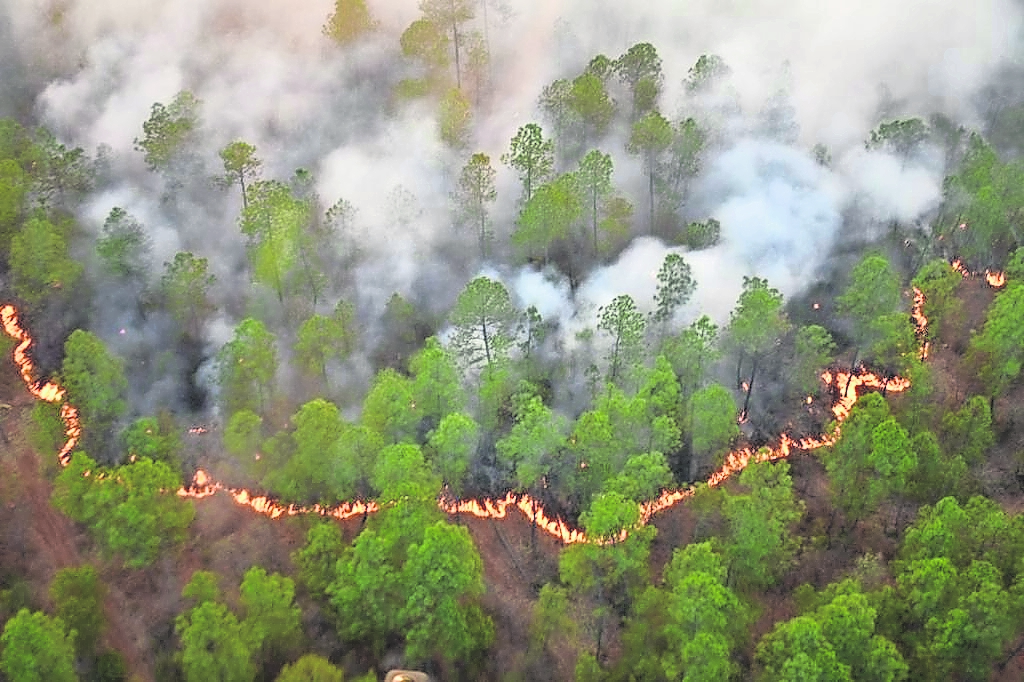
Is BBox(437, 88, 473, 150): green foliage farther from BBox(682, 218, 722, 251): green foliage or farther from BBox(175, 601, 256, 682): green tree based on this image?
BBox(175, 601, 256, 682): green tree

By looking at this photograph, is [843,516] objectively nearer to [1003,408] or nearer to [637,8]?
[1003,408]

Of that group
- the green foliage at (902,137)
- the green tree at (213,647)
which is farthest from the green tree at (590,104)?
the green tree at (213,647)

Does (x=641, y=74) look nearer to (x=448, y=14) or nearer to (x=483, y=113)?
(x=483, y=113)

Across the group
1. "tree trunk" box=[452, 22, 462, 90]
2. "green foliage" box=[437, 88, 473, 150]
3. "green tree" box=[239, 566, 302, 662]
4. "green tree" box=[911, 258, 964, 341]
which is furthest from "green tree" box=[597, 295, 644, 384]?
"tree trunk" box=[452, 22, 462, 90]

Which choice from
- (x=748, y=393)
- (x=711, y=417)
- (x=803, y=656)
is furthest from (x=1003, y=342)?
(x=803, y=656)

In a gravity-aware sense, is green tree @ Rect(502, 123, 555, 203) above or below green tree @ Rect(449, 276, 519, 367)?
above

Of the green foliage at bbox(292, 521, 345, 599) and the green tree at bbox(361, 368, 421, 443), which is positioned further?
the green tree at bbox(361, 368, 421, 443)

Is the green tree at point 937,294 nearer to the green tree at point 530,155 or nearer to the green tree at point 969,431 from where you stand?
→ the green tree at point 969,431

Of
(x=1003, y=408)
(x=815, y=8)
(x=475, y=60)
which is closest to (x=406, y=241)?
(x=475, y=60)
